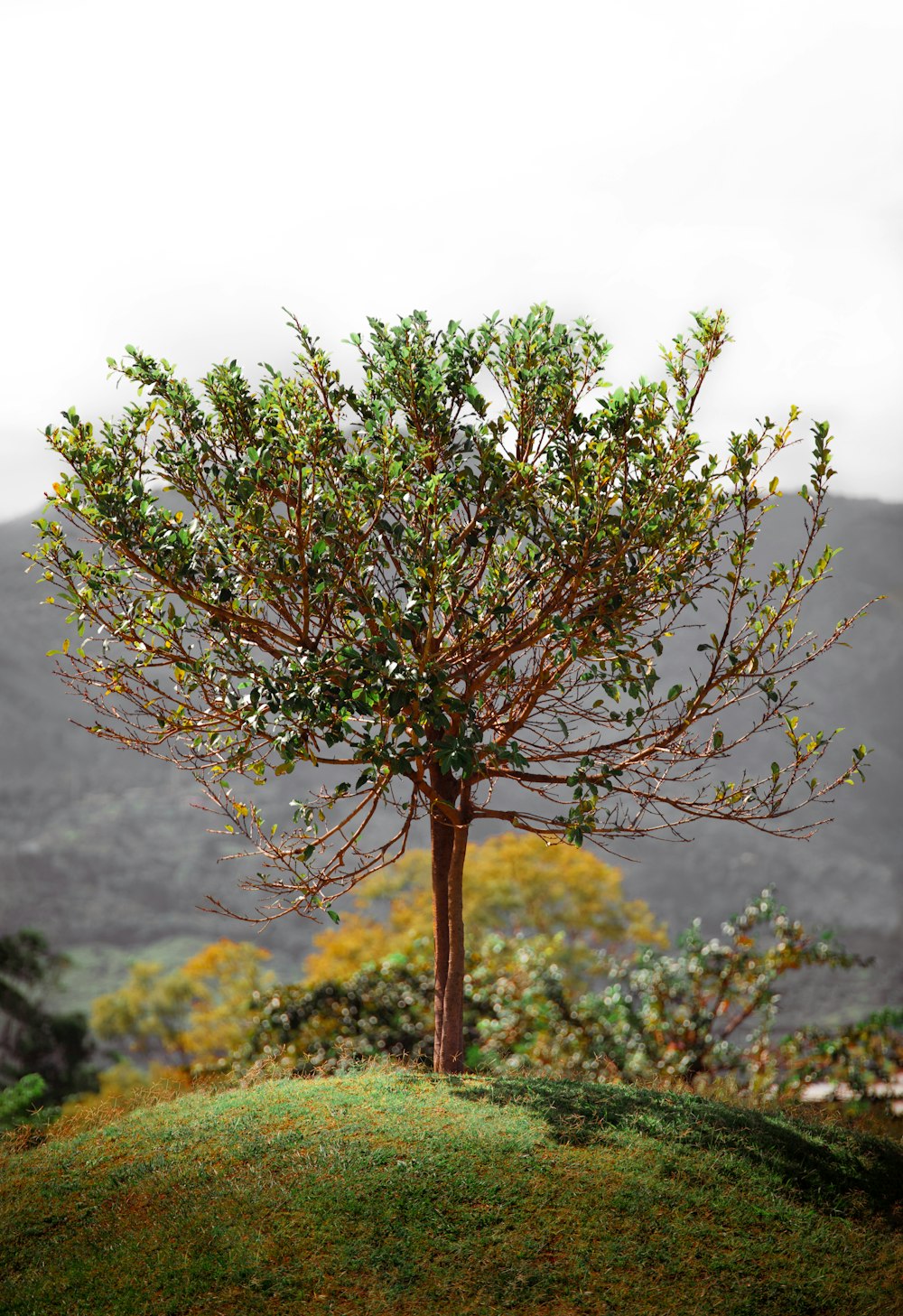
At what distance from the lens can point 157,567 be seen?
570 centimetres

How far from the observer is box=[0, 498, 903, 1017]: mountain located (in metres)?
42.0

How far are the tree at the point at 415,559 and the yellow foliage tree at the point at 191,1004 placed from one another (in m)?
13.1

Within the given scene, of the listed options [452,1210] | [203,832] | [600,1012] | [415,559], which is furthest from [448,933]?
[203,832]

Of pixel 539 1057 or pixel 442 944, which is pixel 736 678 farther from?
pixel 539 1057

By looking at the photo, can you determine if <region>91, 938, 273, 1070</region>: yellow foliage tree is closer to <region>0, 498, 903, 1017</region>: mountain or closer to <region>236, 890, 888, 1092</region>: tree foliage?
<region>236, 890, 888, 1092</region>: tree foliage

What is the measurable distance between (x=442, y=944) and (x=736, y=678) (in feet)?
8.00

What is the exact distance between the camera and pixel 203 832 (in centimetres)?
4362

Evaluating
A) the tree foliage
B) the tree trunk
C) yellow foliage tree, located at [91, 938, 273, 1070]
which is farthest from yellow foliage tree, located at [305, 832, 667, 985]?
the tree trunk

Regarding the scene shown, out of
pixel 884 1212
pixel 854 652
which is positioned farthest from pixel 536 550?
pixel 854 652

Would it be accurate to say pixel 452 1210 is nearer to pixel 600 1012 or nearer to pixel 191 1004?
pixel 600 1012

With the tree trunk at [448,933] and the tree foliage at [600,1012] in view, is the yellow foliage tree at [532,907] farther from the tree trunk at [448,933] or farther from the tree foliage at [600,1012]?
the tree trunk at [448,933]

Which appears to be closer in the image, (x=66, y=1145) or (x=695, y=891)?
(x=66, y=1145)

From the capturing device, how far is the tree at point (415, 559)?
18.3ft

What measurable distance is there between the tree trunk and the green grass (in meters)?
0.53
